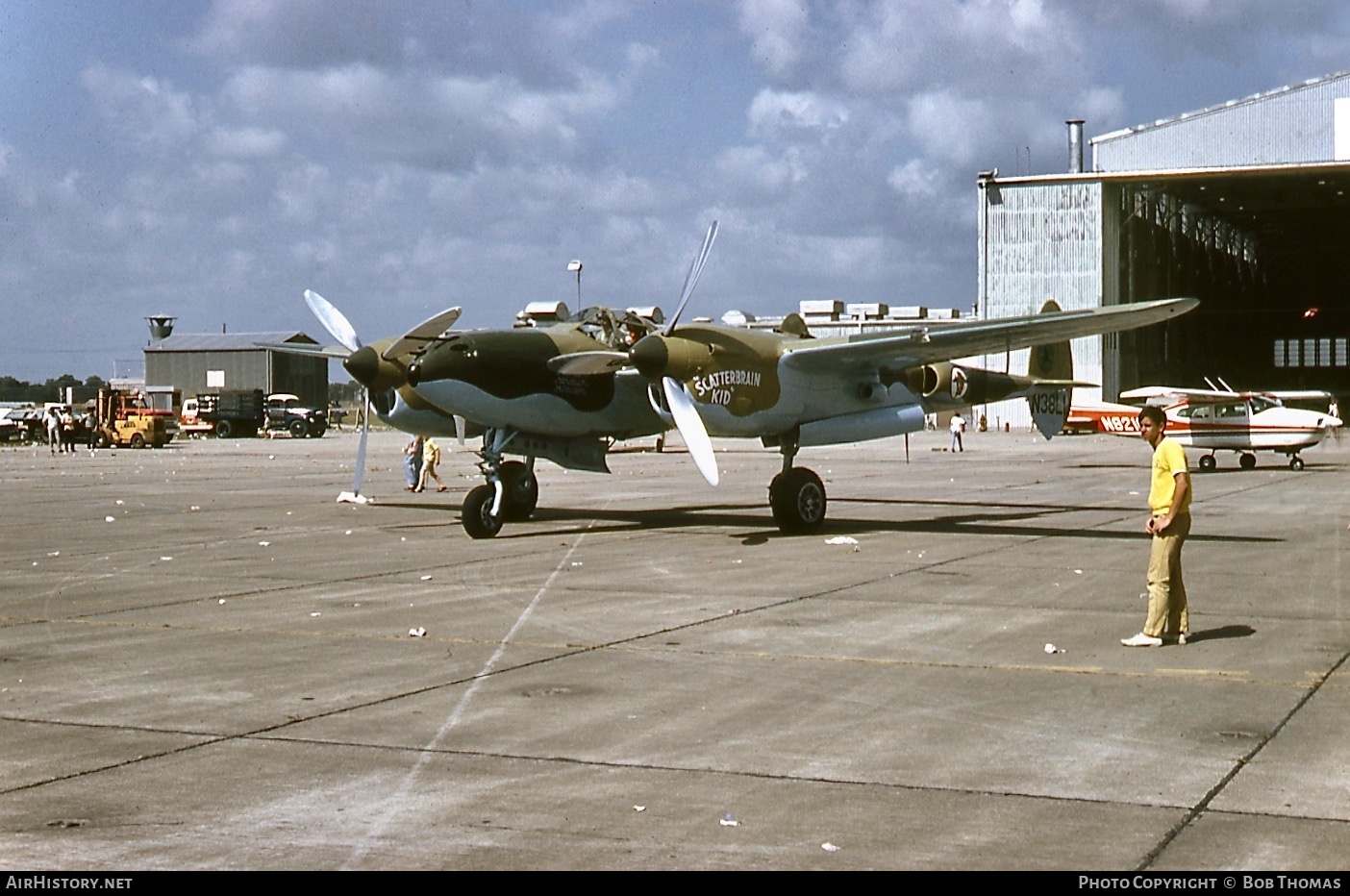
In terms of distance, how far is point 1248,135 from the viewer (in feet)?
230

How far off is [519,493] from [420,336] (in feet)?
13.3

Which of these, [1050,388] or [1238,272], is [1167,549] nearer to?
[1050,388]

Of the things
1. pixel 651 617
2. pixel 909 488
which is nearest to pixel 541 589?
pixel 651 617

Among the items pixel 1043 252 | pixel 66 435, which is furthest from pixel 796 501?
pixel 1043 252

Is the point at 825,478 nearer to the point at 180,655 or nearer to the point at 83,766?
the point at 180,655

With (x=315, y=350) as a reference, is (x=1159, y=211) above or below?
above

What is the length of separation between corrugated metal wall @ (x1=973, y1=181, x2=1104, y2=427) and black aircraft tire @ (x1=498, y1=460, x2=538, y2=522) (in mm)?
53531

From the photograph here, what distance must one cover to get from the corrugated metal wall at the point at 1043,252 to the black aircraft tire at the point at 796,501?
54115 mm

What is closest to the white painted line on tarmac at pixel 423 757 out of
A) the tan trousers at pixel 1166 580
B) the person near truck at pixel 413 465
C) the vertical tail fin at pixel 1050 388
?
the tan trousers at pixel 1166 580

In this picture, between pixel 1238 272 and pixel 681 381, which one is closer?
pixel 681 381

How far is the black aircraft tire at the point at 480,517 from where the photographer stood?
20.5 meters

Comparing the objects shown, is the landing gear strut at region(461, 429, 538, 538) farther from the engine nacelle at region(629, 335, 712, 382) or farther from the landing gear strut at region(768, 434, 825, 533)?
the landing gear strut at region(768, 434, 825, 533)

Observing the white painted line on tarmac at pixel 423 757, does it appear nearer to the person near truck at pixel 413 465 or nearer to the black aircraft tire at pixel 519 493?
the black aircraft tire at pixel 519 493

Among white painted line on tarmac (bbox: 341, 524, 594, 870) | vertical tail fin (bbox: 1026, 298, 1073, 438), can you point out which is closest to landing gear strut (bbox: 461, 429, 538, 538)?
white painted line on tarmac (bbox: 341, 524, 594, 870)
